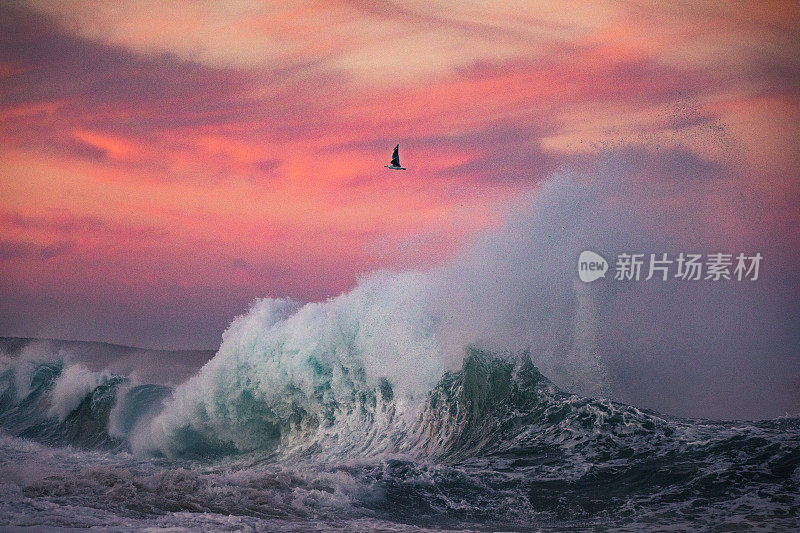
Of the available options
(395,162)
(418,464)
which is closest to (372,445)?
(418,464)

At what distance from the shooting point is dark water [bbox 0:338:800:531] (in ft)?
29.9

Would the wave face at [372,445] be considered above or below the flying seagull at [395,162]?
below

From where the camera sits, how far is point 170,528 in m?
8.10

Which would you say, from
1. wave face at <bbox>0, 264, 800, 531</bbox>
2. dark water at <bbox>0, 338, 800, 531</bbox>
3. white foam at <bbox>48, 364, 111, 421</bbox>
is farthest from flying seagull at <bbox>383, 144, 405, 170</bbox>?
white foam at <bbox>48, 364, 111, 421</bbox>

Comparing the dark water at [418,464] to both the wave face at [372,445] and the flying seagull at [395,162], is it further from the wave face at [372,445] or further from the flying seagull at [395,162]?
the flying seagull at [395,162]

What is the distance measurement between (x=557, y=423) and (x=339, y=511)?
5.60 m

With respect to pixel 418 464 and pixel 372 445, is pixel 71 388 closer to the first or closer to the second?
pixel 372 445

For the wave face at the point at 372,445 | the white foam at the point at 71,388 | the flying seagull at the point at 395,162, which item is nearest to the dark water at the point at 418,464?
the wave face at the point at 372,445

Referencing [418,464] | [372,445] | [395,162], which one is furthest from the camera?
[395,162]

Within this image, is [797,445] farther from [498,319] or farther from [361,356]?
[361,356]

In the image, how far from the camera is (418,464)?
11.7m

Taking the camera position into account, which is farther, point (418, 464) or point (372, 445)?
point (372, 445)

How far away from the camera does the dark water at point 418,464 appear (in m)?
9.10

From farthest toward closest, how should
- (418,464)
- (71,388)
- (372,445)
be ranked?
(71,388) → (372,445) → (418,464)
